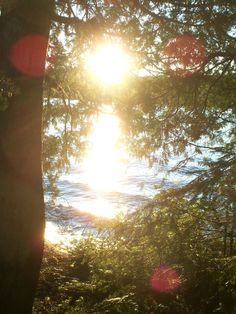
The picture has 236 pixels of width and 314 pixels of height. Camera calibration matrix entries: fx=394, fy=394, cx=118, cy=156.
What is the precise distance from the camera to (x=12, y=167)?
4957 millimetres

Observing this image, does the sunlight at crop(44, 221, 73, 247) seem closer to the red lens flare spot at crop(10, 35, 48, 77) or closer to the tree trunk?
the tree trunk

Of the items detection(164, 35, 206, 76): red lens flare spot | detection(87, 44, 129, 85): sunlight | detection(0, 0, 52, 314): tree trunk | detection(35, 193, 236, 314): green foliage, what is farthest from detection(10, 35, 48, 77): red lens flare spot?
detection(35, 193, 236, 314): green foliage

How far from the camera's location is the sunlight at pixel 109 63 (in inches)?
258

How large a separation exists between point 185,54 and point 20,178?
3015 mm

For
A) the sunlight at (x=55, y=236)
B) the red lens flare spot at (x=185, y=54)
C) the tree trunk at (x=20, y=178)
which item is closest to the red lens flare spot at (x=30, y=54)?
the tree trunk at (x=20, y=178)

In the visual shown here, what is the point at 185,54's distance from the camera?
589cm

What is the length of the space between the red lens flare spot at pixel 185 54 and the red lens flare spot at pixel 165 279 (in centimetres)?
296

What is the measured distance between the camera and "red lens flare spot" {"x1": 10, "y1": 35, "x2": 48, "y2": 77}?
507 cm

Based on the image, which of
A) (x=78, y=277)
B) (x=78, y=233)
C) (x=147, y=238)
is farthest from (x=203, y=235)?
(x=78, y=233)

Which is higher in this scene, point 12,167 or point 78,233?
point 12,167

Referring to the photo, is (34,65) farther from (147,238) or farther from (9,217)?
(147,238)

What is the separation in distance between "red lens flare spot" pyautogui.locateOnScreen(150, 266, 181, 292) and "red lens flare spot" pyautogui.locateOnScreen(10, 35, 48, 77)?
326 cm

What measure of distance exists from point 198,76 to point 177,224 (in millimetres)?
2257

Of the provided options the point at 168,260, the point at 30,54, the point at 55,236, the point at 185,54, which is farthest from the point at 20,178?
the point at 55,236
